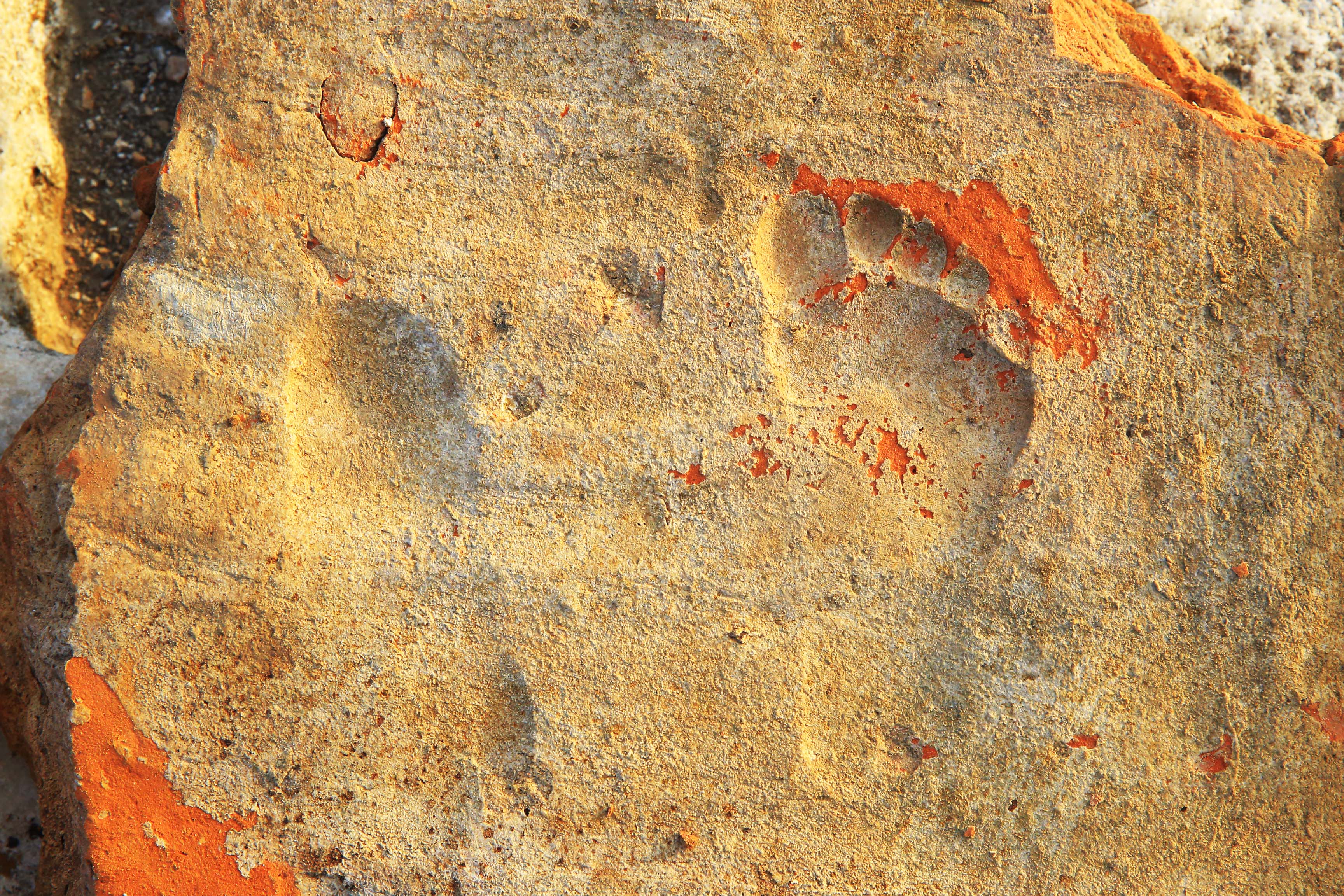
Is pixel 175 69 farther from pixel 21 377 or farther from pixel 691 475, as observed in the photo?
pixel 691 475

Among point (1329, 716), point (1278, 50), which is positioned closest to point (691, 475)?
point (1329, 716)

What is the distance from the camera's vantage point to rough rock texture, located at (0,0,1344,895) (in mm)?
1549

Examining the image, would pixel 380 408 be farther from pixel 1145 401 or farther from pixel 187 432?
pixel 1145 401

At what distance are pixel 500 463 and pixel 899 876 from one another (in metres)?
1.04

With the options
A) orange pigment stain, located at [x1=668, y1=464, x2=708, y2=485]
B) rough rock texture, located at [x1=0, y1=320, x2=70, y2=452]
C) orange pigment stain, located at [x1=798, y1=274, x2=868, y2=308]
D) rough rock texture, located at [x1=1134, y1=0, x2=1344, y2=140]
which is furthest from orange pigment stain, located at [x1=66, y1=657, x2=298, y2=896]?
rough rock texture, located at [x1=1134, y1=0, x2=1344, y2=140]

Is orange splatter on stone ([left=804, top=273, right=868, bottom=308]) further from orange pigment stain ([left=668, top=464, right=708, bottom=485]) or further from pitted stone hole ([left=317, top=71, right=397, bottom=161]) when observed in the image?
pitted stone hole ([left=317, top=71, right=397, bottom=161])

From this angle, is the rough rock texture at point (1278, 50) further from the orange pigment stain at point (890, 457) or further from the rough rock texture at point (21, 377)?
the rough rock texture at point (21, 377)

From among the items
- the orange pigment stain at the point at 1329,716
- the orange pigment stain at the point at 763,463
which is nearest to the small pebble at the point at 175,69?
the orange pigment stain at the point at 763,463

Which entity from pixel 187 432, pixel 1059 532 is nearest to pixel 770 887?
pixel 1059 532

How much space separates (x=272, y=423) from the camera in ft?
5.07

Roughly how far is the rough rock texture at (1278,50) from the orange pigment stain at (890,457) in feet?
5.24

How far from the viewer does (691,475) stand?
157 cm

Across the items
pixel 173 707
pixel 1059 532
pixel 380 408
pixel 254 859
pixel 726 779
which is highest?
pixel 1059 532

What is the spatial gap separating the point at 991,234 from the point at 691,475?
697 millimetres
